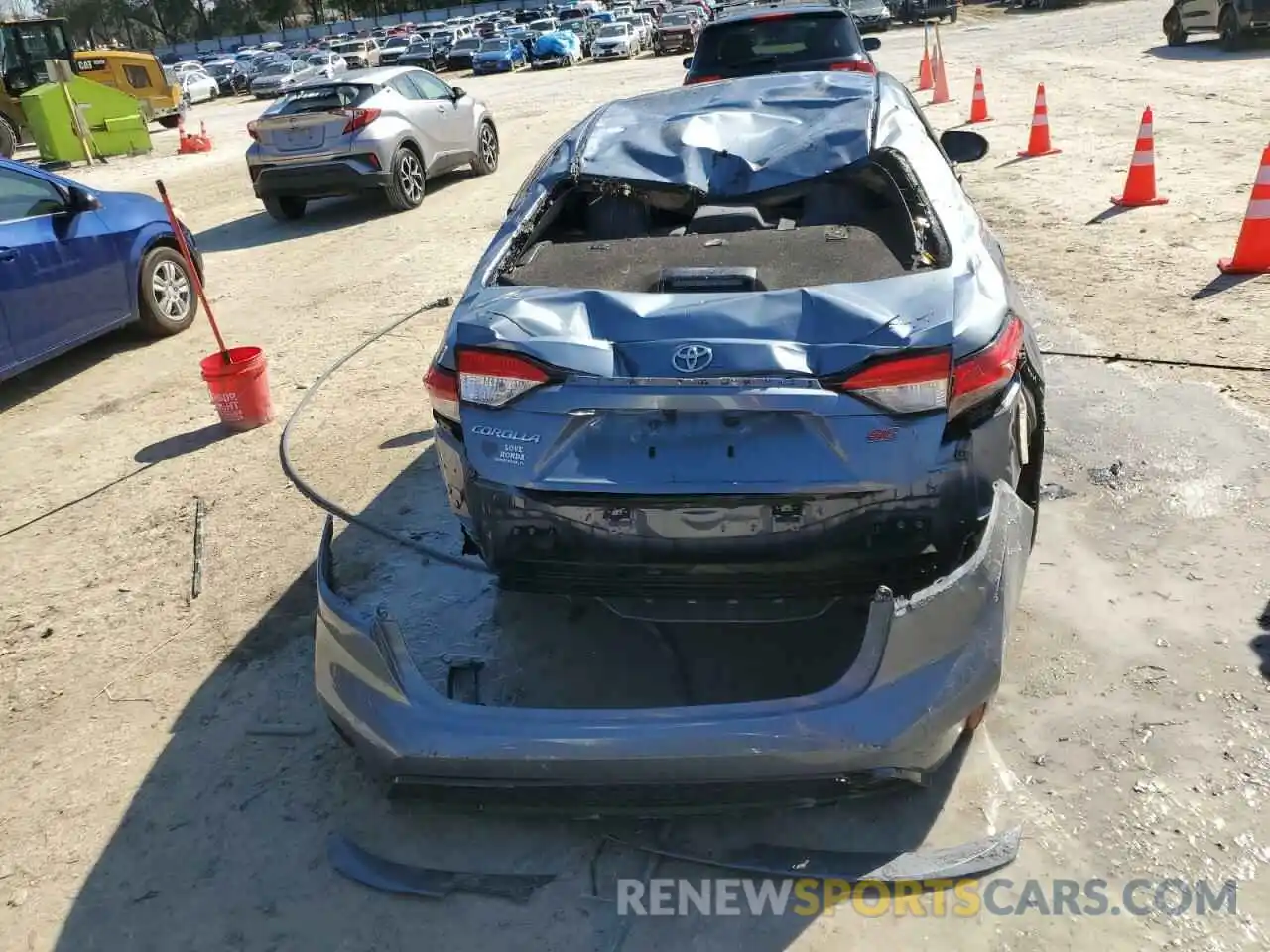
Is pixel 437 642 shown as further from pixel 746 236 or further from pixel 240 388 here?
pixel 240 388

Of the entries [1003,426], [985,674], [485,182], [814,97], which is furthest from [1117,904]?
[485,182]

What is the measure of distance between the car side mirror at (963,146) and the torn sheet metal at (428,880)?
3.96 m

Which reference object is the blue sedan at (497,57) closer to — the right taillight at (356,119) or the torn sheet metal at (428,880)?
the right taillight at (356,119)

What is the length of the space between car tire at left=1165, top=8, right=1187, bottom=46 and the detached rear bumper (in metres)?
22.2

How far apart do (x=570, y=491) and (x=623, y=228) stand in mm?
1724

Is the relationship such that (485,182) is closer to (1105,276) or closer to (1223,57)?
(1105,276)

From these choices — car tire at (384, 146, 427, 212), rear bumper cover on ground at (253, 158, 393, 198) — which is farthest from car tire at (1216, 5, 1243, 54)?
rear bumper cover on ground at (253, 158, 393, 198)

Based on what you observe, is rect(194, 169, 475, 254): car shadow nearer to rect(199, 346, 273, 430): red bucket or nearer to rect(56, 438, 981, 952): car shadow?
rect(199, 346, 273, 430): red bucket

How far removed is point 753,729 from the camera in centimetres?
231

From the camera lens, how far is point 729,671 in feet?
10.3

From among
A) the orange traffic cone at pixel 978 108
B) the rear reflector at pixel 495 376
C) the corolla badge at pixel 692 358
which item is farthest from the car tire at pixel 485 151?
the corolla badge at pixel 692 358

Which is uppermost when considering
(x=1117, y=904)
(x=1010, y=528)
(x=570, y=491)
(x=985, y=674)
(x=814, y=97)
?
(x=814, y=97)

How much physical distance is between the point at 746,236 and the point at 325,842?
226cm

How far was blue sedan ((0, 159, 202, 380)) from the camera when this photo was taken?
632 centimetres
